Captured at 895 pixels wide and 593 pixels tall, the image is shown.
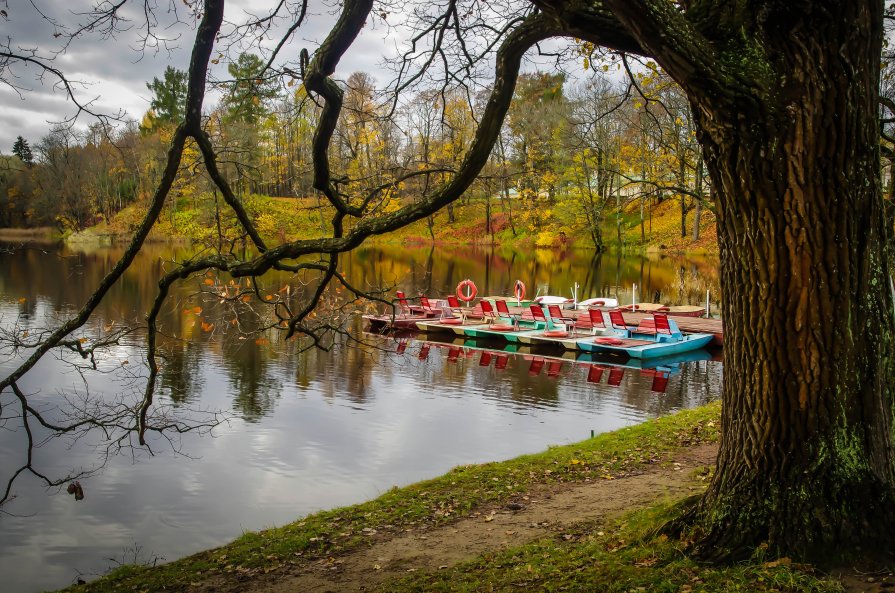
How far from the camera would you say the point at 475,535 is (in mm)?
7430

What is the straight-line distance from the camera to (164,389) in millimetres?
16922

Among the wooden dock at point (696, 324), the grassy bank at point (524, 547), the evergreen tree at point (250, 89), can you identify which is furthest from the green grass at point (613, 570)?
the wooden dock at point (696, 324)

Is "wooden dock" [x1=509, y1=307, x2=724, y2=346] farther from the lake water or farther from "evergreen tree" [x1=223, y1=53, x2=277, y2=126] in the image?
"evergreen tree" [x1=223, y1=53, x2=277, y2=126]

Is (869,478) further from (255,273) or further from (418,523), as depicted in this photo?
(418,523)

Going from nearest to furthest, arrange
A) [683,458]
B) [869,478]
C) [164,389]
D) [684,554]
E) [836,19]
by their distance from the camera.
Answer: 1. [836,19]
2. [869,478]
3. [684,554]
4. [683,458]
5. [164,389]

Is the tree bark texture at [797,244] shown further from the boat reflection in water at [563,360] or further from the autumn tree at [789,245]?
the boat reflection in water at [563,360]

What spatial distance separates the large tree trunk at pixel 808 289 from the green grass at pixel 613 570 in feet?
0.78

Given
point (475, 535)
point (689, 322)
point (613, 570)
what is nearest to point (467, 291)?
point (689, 322)

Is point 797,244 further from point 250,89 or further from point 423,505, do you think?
point 423,505

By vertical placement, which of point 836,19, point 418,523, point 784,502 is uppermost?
point 836,19

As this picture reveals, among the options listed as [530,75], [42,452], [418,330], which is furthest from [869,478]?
[418,330]

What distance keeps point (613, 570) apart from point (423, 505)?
13.7ft

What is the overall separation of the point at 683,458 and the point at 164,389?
39.3ft

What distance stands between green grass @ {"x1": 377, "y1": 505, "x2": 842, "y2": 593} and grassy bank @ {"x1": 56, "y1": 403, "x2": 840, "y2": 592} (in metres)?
0.01
